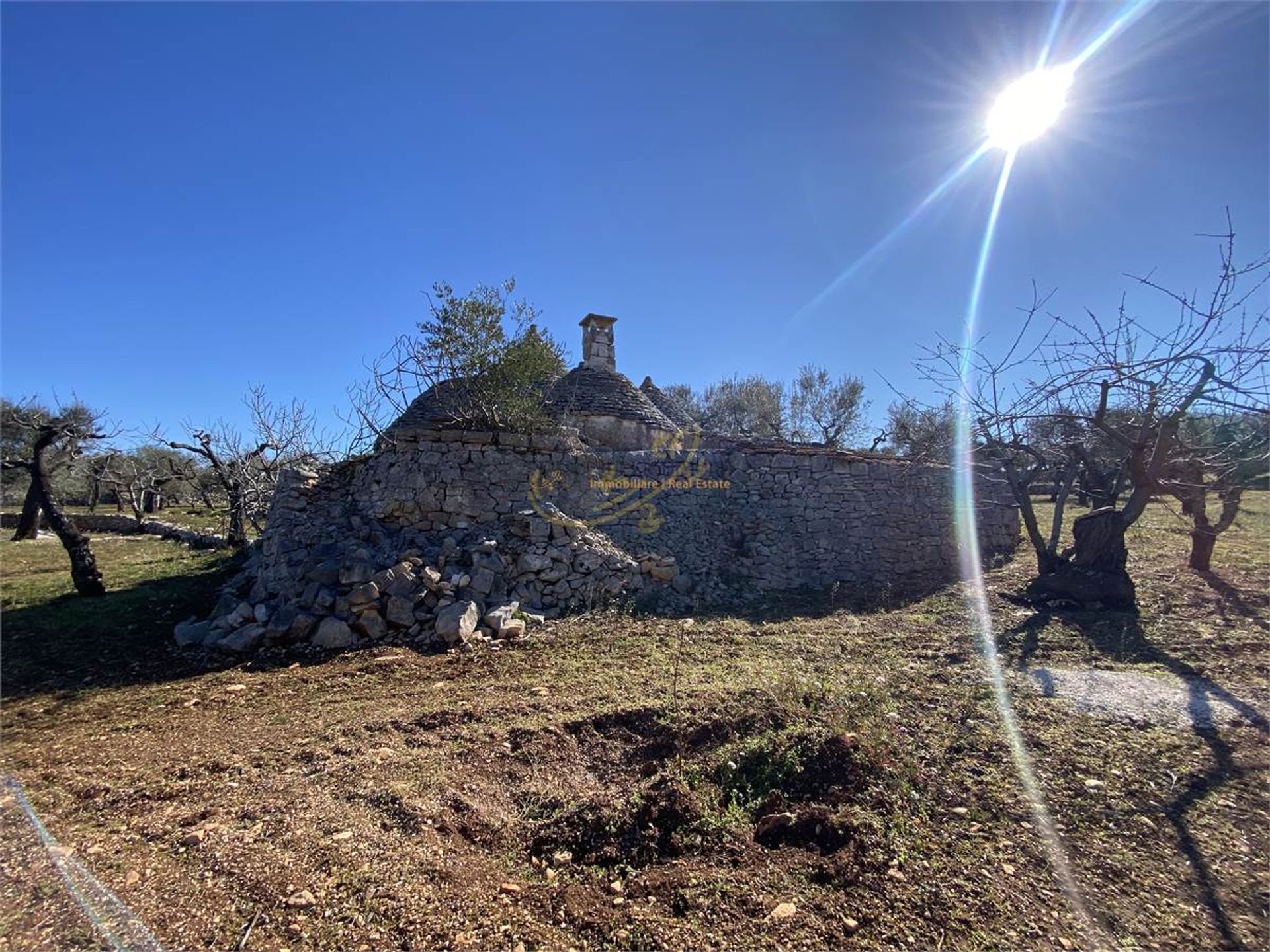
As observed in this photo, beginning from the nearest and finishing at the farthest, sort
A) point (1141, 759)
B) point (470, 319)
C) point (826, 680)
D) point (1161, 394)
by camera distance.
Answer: point (1141, 759) → point (826, 680) → point (1161, 394) → point (470, 319)

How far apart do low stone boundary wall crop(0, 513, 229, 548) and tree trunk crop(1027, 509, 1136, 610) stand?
52.8 feet

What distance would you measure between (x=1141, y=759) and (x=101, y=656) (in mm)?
8880

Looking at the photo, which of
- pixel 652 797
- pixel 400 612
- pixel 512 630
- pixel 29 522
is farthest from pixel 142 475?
pixel 652 797

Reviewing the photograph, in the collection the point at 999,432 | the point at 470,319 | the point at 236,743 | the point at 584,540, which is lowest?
the point at 236,743

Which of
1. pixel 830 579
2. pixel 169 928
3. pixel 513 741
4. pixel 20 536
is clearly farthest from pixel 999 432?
pixel 20 536

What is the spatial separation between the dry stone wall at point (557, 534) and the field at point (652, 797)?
2.26ft

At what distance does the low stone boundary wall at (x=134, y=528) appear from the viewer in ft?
43.9

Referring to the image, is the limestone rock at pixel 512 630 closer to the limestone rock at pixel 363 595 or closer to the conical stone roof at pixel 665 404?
the limestone rock at pixel 363 595

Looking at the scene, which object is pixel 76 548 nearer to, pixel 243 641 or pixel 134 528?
pixel 243 641

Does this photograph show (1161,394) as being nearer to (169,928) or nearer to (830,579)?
(830,579)

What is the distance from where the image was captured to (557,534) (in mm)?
7363

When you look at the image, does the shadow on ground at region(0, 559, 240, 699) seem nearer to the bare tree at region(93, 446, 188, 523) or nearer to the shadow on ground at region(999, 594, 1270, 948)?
the shadow on ground at region(999, 594, 1270, 948)

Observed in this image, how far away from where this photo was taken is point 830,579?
8.72 meters
